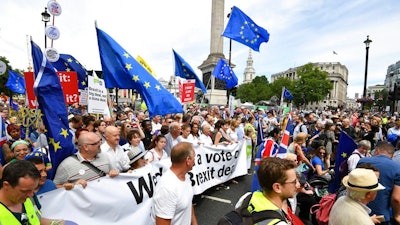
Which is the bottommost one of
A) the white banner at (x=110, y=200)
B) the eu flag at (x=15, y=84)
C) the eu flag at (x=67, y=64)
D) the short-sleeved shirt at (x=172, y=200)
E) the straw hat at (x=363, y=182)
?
the white banner at (x=110, y=200)

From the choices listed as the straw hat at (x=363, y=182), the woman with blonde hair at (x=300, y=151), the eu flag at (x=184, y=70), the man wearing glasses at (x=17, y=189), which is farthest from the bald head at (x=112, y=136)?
the eu flag at (x=184, y=70)

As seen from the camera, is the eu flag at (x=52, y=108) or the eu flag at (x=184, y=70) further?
the eu flag at (x=184, y=70)

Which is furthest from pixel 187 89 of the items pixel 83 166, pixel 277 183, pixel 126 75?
pixel 277 183

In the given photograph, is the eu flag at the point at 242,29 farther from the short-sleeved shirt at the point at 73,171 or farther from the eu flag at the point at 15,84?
the eu flag at the point at 15,84

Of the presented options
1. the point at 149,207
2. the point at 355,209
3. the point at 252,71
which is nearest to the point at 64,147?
the point at 149,207

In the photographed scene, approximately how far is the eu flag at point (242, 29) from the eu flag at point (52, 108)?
777cm

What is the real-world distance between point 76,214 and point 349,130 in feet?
27.1

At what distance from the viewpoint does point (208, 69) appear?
112 feet

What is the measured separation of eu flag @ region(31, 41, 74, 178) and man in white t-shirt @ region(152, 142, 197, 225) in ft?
4.79

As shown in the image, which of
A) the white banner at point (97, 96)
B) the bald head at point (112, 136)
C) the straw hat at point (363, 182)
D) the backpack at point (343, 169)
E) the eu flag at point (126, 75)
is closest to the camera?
the straw hat at point (363, 182)

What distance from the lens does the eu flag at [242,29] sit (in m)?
10.0

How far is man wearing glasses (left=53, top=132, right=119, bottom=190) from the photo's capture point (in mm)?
2912

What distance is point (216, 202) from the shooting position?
17.7 feet

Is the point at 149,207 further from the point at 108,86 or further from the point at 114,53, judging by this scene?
the point at 114,53
